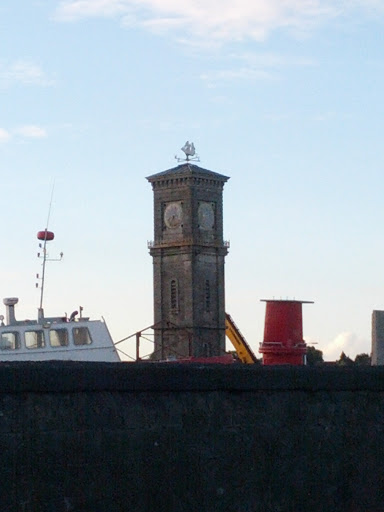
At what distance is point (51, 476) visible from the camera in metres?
5.80

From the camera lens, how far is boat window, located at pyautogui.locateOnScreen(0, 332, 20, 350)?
28.9 m

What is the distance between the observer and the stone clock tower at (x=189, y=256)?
5463 inches

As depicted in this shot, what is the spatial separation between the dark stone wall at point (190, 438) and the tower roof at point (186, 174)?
134 m

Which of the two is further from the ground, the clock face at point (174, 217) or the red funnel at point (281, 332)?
the clock face at point (174, 217)

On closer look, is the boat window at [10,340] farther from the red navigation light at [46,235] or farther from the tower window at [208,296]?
the tower window at [208,296]

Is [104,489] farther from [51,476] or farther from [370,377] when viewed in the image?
[370,377]

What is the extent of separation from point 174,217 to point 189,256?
5.11 m

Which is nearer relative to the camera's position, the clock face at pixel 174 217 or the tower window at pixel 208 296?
the tower window at pixel 208 296

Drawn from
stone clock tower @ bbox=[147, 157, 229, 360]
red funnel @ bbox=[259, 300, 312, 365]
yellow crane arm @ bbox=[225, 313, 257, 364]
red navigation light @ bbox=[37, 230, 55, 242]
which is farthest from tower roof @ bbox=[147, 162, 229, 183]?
red funnel @ bbox=[259, 300, 312, 365]

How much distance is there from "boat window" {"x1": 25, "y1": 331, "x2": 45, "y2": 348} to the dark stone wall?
72.5 ft

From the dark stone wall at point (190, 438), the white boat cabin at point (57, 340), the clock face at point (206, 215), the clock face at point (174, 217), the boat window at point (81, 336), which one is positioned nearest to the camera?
the dark stone wall at point (190, 438)

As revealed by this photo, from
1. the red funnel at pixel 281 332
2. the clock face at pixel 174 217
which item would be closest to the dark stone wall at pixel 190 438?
the red funnel at pixel 281 332

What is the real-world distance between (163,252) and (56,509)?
136m

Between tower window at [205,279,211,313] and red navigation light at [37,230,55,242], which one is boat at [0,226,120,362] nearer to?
red navigation light at [37,230,55,242]
